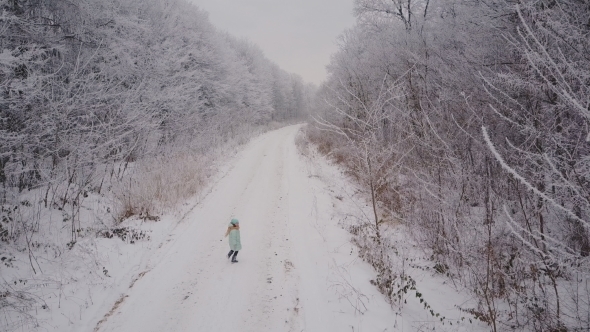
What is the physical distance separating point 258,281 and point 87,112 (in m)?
6.40

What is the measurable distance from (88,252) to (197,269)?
211 centimetres

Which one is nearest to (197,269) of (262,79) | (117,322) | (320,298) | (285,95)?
(117,322)

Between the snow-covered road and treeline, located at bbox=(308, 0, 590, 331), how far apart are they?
2.80 ft

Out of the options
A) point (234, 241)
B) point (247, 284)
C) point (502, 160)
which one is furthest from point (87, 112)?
point (502, 160)

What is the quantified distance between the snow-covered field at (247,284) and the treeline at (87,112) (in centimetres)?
197

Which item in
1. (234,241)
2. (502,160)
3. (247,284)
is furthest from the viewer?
(234,241)

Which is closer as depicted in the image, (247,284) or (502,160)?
(502,160)

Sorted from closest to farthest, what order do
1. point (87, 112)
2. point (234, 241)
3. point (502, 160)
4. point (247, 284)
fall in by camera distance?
point (502, 160) < point (247, 284) < point (234, 241) < point (87, 112)

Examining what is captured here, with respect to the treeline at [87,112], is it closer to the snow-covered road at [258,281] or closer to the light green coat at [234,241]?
the snow-covered road at [258,281]

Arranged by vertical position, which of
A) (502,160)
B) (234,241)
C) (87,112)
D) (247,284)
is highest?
(87,112)

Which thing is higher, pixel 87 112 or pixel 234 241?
pixel 87 112

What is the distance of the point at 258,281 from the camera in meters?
5.19

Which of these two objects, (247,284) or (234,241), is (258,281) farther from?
(234,241)

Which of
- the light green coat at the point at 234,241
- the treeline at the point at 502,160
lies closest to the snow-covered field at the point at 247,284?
the light green coat at the point at 234,241
